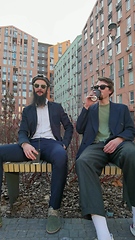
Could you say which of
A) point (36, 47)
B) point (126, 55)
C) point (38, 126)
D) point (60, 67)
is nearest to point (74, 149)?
point (38, 126)

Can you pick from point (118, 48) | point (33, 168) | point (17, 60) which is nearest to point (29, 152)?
point (33, 168)

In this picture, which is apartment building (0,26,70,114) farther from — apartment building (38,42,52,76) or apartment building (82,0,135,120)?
apartment building (82,0,135,120)

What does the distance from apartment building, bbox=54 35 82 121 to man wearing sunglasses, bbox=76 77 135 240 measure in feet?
120

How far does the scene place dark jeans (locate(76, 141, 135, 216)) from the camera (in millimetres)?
1950

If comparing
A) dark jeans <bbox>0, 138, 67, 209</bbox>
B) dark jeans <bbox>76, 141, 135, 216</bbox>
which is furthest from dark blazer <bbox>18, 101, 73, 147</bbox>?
dark jeans <bbox>76, 141, 135, 216</bbox>

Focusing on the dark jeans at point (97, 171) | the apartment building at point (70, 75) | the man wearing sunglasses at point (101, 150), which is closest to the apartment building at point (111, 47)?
the apartment building at point (70, 75)

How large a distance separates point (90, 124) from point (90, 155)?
0.59 m

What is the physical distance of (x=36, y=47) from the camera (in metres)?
81.9

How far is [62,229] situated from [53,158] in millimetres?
768

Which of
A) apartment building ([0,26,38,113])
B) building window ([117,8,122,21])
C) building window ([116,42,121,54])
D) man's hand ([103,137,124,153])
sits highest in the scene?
apartment building ([0,26,38,113])

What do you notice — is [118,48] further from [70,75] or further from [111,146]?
[111,146]

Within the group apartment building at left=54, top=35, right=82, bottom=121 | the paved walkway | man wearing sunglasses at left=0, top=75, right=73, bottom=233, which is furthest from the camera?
apartment building at left=54, top=35, right=82, bottom=121

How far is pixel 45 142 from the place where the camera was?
2.87m

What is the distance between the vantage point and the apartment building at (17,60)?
7694cm
